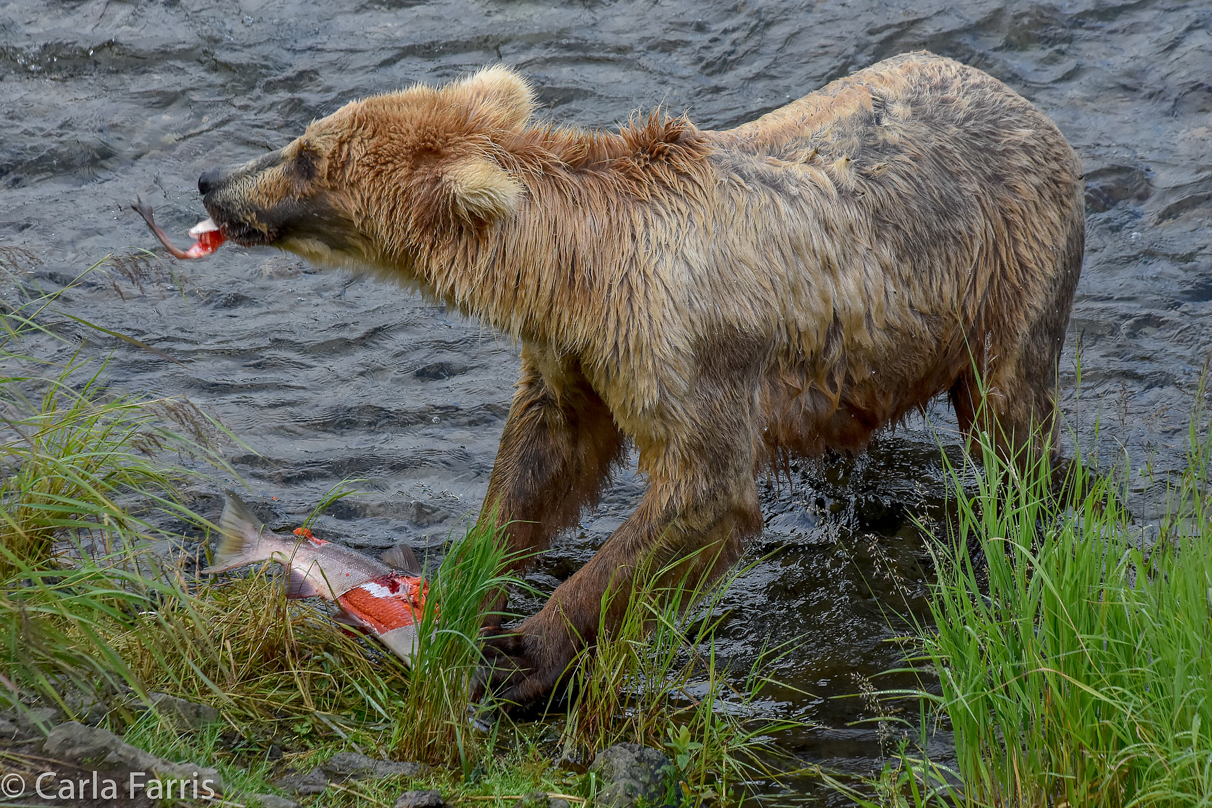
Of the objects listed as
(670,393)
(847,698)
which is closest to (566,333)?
(670,393)

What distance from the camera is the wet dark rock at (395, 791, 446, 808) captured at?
3172mm

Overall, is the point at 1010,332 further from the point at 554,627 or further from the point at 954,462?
the point at 554,627

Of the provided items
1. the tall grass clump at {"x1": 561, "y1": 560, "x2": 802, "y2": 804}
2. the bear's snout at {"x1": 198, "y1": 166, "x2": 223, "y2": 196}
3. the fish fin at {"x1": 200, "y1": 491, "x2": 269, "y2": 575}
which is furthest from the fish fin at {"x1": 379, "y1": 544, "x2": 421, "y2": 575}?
the bear's snout at {"x1": 198, "y1": 166, "x2": 223, "y2": 196}

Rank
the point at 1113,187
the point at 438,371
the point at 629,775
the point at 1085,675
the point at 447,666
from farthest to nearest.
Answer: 1. the point at 1113,187
2. the point at 438,371
3. the point at 447,666
4. the point at 629,775
5. the point at 1085,675

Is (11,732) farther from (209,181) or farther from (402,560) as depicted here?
(209,181)

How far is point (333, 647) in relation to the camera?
3.95m

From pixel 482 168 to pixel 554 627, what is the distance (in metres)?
1.51

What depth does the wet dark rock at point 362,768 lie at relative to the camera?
3.38 m

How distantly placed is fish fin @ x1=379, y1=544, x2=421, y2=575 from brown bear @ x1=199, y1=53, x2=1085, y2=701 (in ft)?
1.08

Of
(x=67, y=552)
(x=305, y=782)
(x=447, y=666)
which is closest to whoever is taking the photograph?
(x=305, y=782)

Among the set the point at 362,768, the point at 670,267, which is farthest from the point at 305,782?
the point at 670,267

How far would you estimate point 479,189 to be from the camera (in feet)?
12.4

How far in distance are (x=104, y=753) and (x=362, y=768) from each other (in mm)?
741

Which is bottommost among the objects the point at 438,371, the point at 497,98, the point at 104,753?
the point at 438,371
